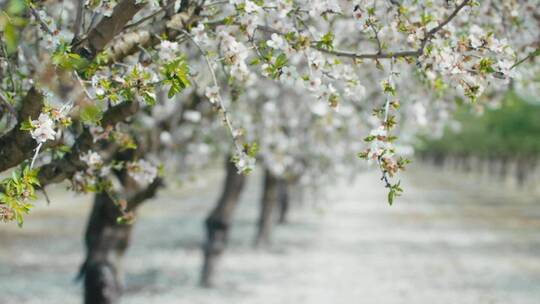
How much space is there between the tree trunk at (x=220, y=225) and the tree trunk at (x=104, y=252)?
198 inches

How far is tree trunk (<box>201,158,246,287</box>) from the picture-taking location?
54.2ft

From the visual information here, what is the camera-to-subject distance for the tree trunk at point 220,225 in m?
16.5

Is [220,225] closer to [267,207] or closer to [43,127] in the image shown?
[267,207]

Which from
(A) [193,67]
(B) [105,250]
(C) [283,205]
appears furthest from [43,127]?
(C) [283,205]

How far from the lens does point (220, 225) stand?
16719 mm

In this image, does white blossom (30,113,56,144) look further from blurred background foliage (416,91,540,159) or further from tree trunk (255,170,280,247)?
blurred background foliage (416,91,540,159)

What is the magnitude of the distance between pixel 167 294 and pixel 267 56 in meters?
11.1

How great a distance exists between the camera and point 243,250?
2198 centimetres

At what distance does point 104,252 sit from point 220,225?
5.77 metres

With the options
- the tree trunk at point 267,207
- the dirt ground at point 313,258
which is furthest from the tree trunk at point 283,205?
the tree trunk at point 267,207

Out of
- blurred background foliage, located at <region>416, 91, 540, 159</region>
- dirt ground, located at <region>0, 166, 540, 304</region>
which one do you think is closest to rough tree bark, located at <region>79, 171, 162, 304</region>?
dirt ground, located at <region>0, 166, 540, 304</region>

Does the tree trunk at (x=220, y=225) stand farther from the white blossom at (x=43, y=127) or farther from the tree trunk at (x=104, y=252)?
the white blossom at (x=43, y=127)

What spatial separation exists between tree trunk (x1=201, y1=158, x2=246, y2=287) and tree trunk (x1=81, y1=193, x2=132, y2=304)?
504 centimetres

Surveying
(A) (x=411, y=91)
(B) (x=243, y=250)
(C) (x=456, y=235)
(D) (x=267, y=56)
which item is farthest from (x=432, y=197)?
(D) (x=267, y=56)
